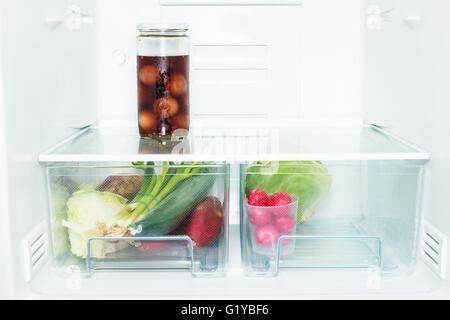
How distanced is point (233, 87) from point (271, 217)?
454mm

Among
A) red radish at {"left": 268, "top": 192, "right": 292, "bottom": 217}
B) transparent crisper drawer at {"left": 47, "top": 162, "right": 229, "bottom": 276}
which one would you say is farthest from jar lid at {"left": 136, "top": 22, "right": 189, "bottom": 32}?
red radish at {"left": 268, "top": 192, "right": 292, "bottom": 217}

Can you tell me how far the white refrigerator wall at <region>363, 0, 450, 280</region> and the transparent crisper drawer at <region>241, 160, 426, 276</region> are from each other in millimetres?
56

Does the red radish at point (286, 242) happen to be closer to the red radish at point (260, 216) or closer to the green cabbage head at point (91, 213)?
the red radish at point (260, 216)

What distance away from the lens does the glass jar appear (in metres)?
1.28

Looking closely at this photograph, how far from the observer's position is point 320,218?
4.00ft

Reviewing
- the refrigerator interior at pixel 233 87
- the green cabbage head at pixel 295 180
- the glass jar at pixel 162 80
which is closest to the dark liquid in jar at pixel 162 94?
the glass jar at pixel 162 80

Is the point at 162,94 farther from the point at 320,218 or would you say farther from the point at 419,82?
the point at 419,82

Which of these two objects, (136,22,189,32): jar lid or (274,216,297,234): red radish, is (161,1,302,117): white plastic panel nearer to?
(136,22,189,32): jar lid

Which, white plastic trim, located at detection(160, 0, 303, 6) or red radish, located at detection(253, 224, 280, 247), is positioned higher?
white plastic trim, located at detection(160, 0, 303, 6)

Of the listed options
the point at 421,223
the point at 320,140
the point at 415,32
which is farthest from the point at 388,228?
the point at 415,32

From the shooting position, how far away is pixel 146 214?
1.13 meters

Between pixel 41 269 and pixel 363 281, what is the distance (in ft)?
2.12

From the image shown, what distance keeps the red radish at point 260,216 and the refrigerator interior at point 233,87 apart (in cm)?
11

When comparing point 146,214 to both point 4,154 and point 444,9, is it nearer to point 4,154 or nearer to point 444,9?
point 4,154
